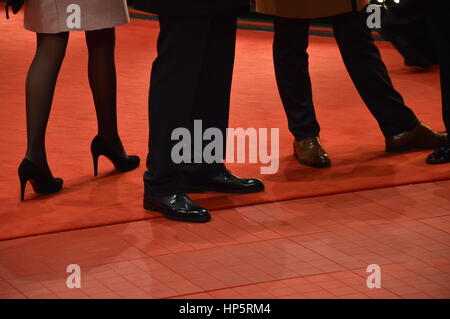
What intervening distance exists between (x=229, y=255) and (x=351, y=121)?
1.95 meters

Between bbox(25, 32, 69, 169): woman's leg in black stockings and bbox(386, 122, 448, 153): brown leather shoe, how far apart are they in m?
A: 1.52

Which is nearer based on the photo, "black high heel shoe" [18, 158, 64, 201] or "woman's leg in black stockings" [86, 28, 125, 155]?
"black high heel shoe" [18, 158, 64, 201]

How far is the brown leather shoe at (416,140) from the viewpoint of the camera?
14.6 ft

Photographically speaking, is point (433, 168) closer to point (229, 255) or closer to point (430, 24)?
point (430, 24)

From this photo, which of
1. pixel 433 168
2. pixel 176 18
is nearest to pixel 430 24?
pixel 433 168

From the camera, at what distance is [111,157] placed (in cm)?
417

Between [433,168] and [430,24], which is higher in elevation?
[430,24]

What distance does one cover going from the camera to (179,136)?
3.59 m

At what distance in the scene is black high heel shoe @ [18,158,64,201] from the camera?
382 cm

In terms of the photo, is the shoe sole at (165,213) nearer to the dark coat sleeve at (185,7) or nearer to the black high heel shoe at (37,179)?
the black high heel shoe at (37,179)

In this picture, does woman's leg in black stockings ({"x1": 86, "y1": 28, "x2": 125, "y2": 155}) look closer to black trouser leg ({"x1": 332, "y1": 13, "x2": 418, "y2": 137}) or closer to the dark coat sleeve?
the dark coat sleeve

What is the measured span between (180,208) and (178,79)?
18.0 inches

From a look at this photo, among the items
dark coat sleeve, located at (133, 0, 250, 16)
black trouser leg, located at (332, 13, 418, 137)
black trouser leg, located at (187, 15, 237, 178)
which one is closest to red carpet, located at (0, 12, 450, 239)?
black trouser leg, located at (332, 13, 418, 137)

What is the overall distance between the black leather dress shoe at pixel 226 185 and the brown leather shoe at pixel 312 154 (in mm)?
421
